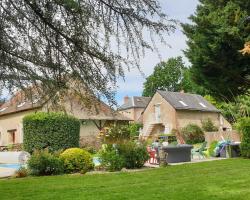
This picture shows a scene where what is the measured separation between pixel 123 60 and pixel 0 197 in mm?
7612

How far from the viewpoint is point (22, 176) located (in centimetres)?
1505

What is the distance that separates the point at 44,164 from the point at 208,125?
3156 centimetres

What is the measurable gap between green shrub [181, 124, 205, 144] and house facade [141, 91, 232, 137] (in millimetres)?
1343

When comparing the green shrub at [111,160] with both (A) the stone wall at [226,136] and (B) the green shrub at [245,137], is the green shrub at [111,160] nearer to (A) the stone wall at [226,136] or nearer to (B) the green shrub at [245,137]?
(B) the green shrub at [245,137]

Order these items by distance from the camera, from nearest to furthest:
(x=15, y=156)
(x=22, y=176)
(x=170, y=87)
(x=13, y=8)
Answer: (x=13, y=8) < (x=22, y=176) < (x=15, y=156) < (x=170, y=87)

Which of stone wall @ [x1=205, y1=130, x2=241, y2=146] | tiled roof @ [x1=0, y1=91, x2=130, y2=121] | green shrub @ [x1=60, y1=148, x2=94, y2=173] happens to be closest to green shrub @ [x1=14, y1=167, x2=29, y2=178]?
green shrub @ [x1=60, y1=148, x2=94, y2=173]

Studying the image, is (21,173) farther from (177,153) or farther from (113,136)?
(177,153)

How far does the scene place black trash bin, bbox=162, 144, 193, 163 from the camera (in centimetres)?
1898

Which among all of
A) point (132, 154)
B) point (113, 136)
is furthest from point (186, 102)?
point (132, 154)

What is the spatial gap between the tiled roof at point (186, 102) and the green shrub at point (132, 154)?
2834 centimetres

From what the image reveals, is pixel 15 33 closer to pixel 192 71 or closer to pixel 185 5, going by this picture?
pixel 185 5

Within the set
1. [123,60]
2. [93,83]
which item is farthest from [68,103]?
[123,60]

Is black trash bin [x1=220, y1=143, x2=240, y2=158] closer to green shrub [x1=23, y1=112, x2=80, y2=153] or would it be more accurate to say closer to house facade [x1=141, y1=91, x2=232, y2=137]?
green shrub [x1=23, y1=112, x2=80, y2=153]

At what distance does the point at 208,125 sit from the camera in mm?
44594
